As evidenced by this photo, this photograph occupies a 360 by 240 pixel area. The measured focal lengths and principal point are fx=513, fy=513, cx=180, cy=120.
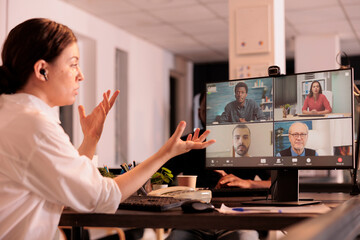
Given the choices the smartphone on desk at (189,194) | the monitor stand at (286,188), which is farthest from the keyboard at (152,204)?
the monitor stand at (286,188)

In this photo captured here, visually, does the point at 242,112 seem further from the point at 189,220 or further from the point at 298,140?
the point at 189,220

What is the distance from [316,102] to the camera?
174cm

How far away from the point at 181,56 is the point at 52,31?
7.58 m

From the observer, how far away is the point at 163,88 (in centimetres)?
829

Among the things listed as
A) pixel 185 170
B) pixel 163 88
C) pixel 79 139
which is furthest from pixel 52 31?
pixel 163 88

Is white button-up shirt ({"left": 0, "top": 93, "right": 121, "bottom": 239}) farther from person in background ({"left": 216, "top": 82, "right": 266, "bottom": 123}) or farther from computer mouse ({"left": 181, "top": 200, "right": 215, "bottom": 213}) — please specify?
person in background ({"left": 216, "top": 82, "right": 266, "bottom": 123})

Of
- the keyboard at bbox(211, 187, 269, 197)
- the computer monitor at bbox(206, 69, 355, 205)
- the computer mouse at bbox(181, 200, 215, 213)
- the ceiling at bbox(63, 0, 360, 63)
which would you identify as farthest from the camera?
the ceiling at bbox(63, 0, 360, 63)

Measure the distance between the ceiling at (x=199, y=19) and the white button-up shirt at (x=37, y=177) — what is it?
4.51m

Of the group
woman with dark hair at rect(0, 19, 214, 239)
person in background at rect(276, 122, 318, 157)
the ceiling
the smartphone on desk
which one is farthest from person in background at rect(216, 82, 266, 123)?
the ceiling

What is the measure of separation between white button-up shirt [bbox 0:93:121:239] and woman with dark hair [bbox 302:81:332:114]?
0.75 meters

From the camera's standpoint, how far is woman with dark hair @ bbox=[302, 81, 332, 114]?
173 centimetres

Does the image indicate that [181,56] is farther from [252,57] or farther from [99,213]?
[99,213]

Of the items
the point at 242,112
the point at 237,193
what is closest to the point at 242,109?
the point at 242,112

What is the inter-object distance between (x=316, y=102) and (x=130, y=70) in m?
5.64
